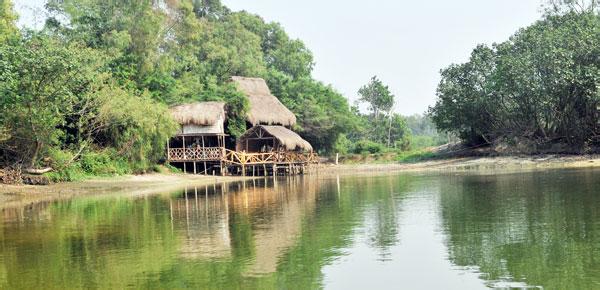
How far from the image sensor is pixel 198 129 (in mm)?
38125

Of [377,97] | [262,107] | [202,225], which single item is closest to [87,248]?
[202,225]

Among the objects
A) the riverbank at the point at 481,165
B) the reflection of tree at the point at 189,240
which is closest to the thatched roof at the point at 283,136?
the riverbank at the point at 481,165

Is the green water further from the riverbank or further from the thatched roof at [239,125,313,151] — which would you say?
the thatched roof at [239,125,313,151]

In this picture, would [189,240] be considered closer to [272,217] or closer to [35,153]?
[272,217]

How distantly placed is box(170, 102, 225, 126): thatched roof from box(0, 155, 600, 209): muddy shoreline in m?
3.19

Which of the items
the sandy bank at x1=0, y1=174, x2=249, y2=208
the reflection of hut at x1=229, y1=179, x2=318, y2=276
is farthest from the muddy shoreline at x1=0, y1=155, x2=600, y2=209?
the reflection of hut at x1=229, y1=179, x2=318, y2=276

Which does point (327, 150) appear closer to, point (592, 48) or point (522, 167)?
point (522, 167)

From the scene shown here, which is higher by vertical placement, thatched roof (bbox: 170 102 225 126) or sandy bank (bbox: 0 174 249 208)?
thatched roof (bbox: 170 102 225 126)

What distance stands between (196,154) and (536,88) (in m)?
20.4

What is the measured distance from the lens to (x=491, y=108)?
145 feet

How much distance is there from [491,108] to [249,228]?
32.1 metres

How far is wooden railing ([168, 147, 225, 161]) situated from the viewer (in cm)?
3784

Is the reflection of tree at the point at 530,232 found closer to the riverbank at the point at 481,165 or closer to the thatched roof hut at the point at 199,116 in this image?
the riverbank at the point at 481,165

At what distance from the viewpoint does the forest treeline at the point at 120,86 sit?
84.8ft
